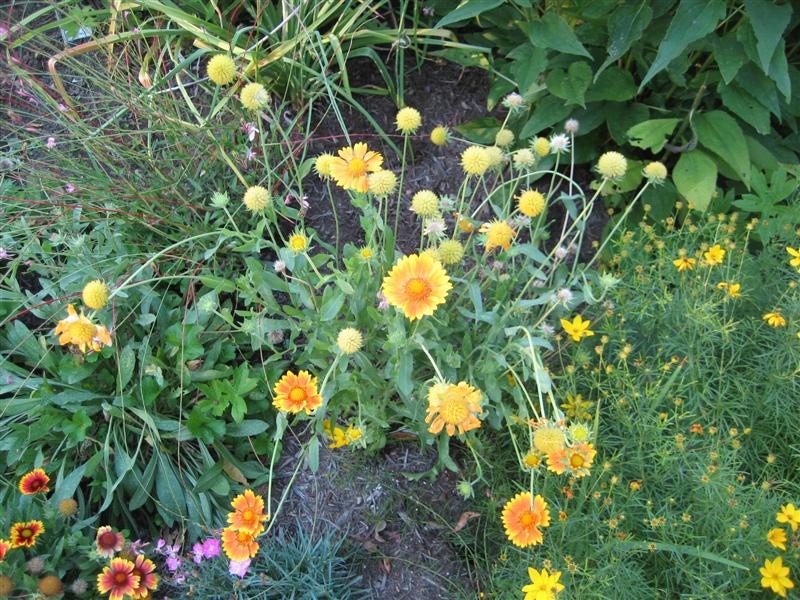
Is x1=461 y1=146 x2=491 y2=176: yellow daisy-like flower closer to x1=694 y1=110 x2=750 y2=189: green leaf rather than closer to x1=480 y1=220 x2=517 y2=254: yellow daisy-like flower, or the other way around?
x1=480 y1=220 x2=517 y2=254: yellow daisy-like flower

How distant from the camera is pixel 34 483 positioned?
1.90 meters

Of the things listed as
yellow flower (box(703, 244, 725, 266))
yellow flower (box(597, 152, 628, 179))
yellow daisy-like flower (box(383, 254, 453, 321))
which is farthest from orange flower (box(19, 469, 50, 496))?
yellow flower (box(703, 244, 725, 266))

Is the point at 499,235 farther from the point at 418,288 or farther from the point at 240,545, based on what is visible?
the point at 240,545

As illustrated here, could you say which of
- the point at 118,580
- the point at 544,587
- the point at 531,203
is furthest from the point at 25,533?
the point at 531,203

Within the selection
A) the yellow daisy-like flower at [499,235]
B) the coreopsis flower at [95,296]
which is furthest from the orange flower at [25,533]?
the yellow daisy-like flower at [499,235]

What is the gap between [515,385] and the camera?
197 centimetres

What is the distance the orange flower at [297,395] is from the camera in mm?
1620

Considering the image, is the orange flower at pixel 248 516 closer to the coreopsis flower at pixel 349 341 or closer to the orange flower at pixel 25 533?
the coreopsis flower at pixel 349 341

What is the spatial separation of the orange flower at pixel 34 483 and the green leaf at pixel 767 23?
7.73 ft

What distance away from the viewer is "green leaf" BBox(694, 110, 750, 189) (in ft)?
8.00

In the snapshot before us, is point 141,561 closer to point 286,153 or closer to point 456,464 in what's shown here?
point 456,464

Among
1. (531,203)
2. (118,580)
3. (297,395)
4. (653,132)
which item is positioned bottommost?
(118,580)

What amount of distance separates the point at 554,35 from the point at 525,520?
158cm

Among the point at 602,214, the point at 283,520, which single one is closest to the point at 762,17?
the point at 602,214
